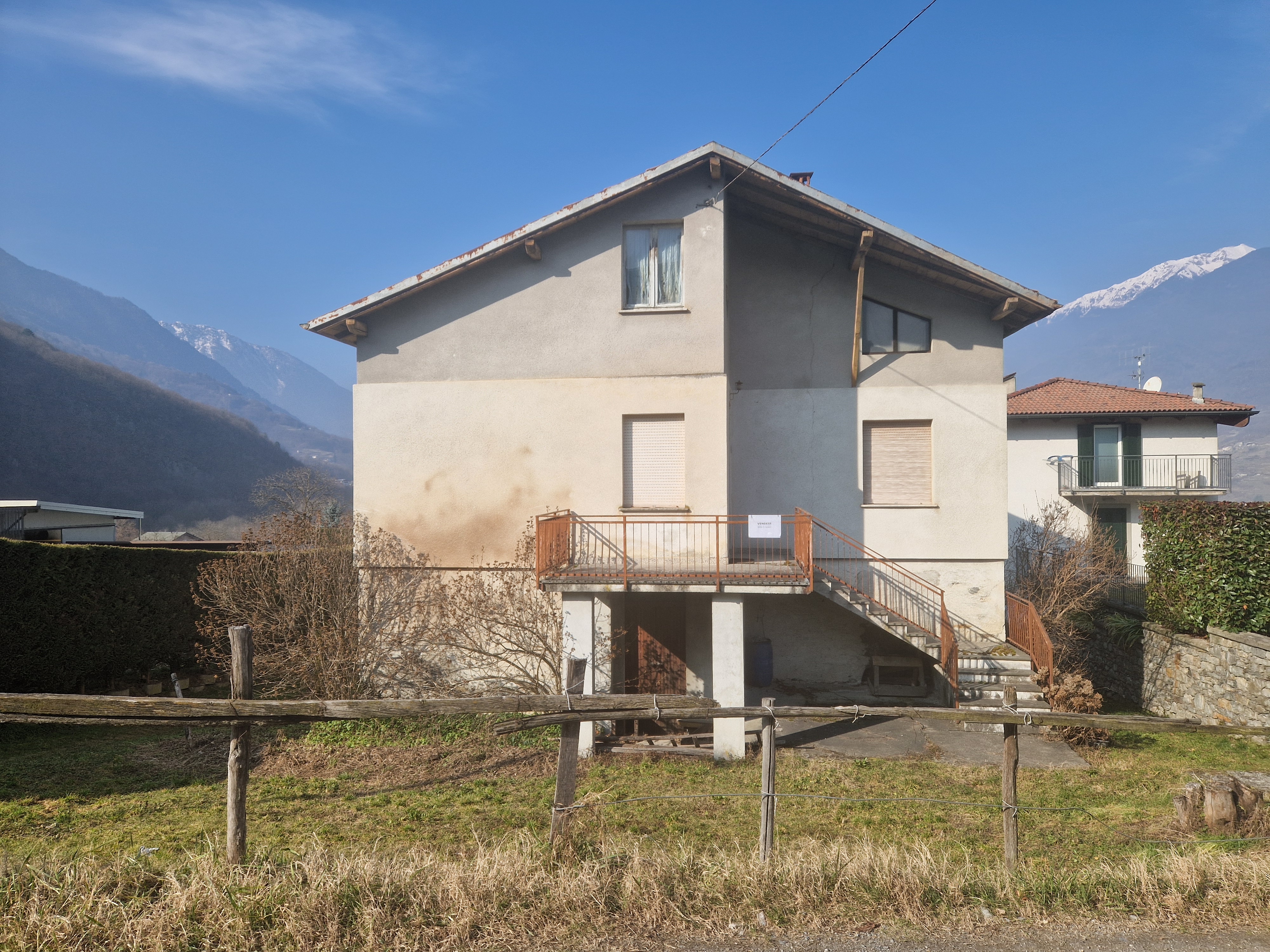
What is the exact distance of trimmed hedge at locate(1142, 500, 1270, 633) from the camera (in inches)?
472

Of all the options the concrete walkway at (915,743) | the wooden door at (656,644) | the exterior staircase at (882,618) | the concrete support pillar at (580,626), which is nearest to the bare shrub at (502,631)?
the concrete support pillar at (580,626)

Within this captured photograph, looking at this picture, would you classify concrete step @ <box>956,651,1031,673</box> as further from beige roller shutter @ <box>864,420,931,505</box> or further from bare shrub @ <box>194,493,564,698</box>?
bare shrub @ <box>194,493,564,698</box>

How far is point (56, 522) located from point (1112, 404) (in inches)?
1354

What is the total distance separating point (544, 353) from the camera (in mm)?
12883

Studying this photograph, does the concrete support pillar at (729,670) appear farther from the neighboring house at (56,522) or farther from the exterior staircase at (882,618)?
the neighboring house at (56,522)

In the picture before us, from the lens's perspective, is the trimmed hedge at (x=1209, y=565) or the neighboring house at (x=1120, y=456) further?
the neighboring house at (x=1120, y=456)

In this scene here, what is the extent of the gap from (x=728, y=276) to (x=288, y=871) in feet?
39.4

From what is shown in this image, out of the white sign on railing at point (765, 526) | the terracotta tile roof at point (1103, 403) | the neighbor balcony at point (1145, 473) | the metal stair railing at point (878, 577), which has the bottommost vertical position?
the metal stair railing at point (878, 577)

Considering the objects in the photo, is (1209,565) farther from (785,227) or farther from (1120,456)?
(1120,456)

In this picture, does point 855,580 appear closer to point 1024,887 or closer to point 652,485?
point 652,485

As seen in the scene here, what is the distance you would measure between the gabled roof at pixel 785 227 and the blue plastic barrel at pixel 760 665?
7.33 meters

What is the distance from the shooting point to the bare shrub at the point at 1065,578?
15906mm

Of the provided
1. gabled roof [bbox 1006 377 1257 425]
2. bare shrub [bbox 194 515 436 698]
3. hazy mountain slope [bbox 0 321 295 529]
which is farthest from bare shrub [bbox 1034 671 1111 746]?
hazy mountain slope [bbox 0 321 295 529]

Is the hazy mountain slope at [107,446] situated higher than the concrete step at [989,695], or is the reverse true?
the hazy mountain slope at [107,446]
